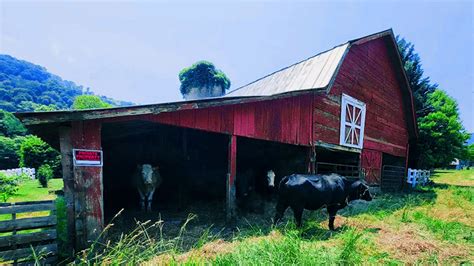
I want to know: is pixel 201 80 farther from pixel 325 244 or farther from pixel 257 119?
pixel 325 244

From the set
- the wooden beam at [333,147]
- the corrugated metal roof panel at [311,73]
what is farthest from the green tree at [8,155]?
the wooden beam at [333,147]

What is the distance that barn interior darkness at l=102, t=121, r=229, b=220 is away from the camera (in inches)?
398

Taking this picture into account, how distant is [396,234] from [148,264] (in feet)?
17.9

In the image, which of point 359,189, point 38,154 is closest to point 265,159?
point 359,189

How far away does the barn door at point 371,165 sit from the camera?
13.0 meters

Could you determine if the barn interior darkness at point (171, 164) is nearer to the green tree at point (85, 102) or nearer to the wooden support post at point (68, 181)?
the wooden support post at point (68, 181)

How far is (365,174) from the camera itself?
1305cm

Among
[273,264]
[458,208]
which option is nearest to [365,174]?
[458,208]

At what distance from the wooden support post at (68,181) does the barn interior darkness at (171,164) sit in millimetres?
4852

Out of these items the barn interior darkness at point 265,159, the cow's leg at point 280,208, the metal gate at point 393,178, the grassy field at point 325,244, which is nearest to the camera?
the grassy field at point 325,244

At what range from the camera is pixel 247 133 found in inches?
301

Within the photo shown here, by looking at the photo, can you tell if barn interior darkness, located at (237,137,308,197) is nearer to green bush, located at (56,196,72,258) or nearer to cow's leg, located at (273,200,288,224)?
cow's leg, located at (273,200,288,224)

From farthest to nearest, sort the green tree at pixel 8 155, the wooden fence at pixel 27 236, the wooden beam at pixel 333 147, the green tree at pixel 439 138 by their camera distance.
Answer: the green tree at pixel 8 155 → the green tree at pixel 439 138 → the wooden beam at pixel 333 147 → the wooden fence at pixel 27 236

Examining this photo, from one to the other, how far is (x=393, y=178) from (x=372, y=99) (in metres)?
6.65
